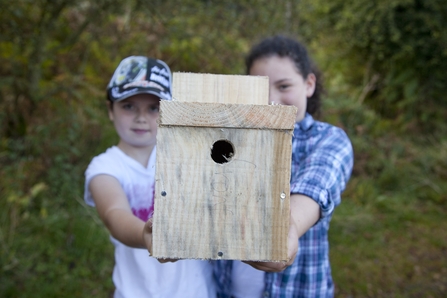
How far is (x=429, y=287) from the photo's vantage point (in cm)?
415

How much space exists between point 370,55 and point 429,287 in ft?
14.4

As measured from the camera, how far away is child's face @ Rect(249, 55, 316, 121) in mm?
1994

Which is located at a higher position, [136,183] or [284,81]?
[284,81]

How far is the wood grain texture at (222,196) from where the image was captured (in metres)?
1.27

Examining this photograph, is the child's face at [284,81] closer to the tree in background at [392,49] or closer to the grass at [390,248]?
the grass at [390,248]

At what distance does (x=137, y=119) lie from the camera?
1994 mm

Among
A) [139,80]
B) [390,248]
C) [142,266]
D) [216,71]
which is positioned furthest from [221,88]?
[216,71]

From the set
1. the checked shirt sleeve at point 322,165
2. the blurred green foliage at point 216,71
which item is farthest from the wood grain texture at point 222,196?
the blurred green foliage at point 216,71

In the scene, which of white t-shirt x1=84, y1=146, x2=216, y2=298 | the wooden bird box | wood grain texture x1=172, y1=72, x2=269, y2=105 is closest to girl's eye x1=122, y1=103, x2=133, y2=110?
white t-shirt x1=84, y1=146, x2=216, y2=298

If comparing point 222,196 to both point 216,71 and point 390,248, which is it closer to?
point 390,248

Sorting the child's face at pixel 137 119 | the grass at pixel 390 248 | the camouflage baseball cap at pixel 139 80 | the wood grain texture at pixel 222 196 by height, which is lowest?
the grass at pixel 390 248

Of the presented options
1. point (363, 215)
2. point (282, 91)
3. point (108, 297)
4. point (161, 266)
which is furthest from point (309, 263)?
point (363, 215)

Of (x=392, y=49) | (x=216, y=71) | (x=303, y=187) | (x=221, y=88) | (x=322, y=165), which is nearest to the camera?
(x=221, y=88)

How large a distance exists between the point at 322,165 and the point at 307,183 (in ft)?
0.43
